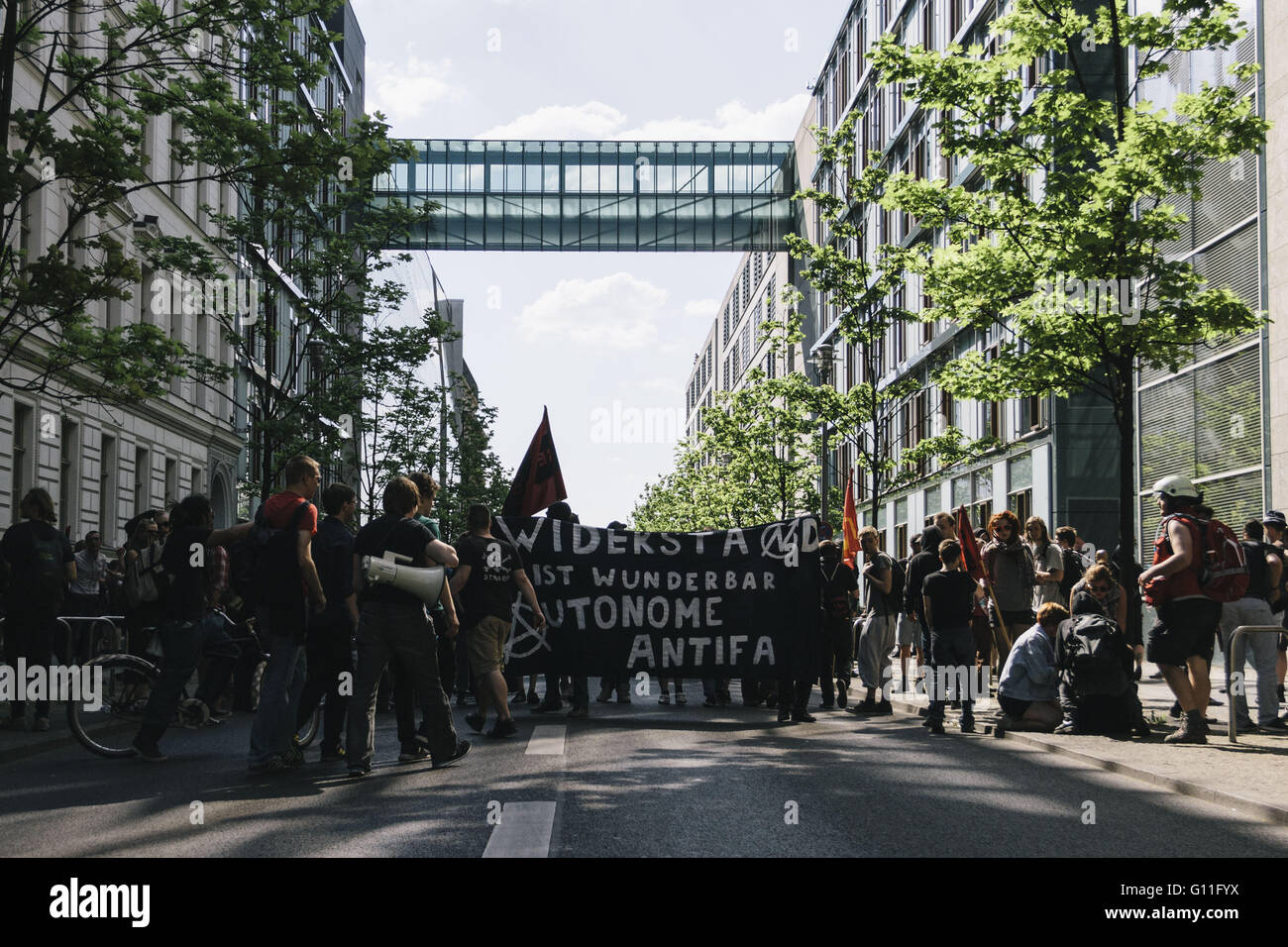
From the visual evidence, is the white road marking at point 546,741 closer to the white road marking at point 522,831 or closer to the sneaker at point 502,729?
the sneaker at point 502,729

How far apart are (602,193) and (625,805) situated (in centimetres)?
5030

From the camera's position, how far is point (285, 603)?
31.9 feet

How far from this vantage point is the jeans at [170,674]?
10.4 metres

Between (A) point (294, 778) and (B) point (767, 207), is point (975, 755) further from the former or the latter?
(B) point (767, 207)

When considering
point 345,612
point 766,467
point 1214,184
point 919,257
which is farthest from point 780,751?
point 766,467

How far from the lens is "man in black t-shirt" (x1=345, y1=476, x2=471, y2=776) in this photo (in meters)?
9.42

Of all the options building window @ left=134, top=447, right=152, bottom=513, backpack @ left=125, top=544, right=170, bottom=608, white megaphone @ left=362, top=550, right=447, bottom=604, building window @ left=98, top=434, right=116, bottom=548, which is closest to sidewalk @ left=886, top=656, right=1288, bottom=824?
white megaphone @ left=362, top=550, right=447, bottom=604

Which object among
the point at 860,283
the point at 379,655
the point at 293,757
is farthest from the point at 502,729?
the point at 860,283

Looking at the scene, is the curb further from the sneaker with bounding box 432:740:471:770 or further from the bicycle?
the bicycle

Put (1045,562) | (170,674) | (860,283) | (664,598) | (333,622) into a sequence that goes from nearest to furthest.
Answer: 1. (333,622)
2. (170,674)
3. (664,598)
4. (1045,562)
5. (860,283)

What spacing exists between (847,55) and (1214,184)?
35335 mm

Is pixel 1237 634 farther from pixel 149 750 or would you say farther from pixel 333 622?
pixel 149 750

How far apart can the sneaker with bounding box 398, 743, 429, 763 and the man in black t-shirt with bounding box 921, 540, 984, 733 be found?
15.4ft

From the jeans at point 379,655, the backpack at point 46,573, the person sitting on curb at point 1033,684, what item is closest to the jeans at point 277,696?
the jeans at point 379,655
